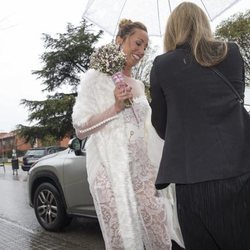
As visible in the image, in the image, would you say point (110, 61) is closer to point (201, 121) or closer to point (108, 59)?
point (108, 59)

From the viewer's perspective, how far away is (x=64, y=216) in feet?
20.9

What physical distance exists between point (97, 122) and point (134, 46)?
59 centimetres

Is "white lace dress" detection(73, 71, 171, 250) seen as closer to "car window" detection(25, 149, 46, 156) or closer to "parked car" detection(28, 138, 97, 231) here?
"parked car" detection(28, 138, 97, 231)

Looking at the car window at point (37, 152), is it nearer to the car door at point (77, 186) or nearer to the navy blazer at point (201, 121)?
the car door at point (77, 186)

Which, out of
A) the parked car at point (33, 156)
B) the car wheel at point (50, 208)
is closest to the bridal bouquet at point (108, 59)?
the car wheel at point (50, 208)

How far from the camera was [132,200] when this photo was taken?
2.70 metres

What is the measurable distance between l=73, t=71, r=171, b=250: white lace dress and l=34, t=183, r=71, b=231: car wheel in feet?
12.0

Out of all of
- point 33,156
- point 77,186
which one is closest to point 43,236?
point 77,186

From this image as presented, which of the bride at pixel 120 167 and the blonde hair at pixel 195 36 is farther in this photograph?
the bride at pixel 120 167

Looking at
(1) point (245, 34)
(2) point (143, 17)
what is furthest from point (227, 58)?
(1) point (245, 34)

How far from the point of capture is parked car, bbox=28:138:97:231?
573 cm

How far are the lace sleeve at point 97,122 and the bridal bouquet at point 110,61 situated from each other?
0.11 meters

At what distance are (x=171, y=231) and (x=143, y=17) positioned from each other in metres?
1.66

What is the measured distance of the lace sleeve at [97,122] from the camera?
8.96 feet
